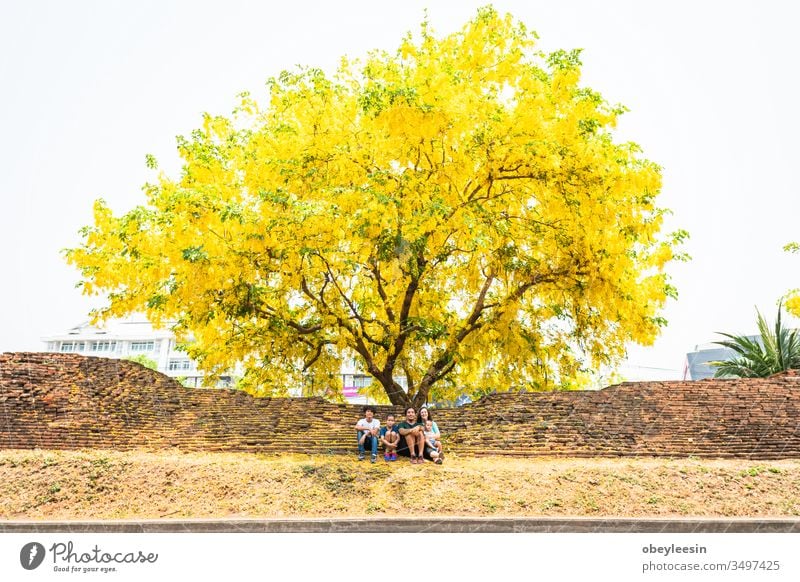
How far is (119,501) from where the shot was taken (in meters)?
9.70

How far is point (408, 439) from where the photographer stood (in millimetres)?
11539

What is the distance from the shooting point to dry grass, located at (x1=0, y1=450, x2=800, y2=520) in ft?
30.0

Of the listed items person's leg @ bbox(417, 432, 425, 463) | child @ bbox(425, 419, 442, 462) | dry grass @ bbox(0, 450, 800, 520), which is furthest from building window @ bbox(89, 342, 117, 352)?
person's leg @ bbox(417, 432, 425, 463)

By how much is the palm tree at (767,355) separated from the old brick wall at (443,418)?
9.46 feet

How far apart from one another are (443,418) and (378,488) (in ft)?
13.1

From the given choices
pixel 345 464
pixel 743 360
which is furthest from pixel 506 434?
pixel 743 360

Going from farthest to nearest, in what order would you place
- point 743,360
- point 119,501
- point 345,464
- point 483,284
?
point 743,360 < point 483,284 < point 345,464 < point 119,501

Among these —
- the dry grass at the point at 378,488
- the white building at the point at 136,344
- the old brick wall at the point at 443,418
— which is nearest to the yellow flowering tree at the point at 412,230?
the old brick wall at the point at 443,418

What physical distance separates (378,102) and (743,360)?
12.4 m

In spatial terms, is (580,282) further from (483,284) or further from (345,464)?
(345,464)

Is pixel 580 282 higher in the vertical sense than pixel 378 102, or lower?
lower

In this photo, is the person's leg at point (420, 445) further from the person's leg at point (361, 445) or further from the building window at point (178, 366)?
the building window at point (178, 366)

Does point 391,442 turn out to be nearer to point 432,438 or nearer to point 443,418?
point 432,438

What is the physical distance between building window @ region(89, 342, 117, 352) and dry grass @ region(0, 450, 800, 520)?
64.0 m
